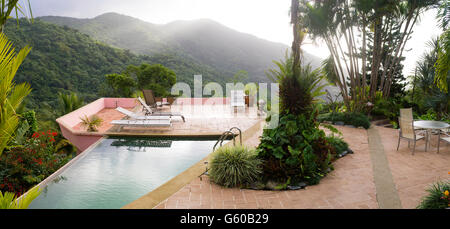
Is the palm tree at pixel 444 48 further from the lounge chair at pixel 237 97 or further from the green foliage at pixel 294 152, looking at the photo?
the lounge chair at pixel 237 97

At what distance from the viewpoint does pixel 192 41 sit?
109 feet

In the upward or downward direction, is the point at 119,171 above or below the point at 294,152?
below

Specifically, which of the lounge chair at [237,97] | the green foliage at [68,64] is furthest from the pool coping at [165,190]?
the green foliage at [68,64]

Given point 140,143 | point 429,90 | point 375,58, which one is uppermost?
point 375,58

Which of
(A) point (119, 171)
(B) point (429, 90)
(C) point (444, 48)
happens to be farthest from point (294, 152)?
(B) point (429, 90)

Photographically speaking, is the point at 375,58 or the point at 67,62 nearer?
the point at 375,58

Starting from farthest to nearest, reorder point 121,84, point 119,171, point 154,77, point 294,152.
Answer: point 154,77, point 121,84, point 119,171, point 294,152

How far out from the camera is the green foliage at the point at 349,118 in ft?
27.9

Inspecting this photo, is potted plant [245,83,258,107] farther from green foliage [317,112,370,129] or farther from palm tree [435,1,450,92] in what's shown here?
palm tree [435,1,450,92]

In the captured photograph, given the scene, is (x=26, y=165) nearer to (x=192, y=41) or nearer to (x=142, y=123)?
(x=142, y=123)

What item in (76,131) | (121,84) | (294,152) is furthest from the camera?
(121,84)

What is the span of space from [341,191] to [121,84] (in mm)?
14129

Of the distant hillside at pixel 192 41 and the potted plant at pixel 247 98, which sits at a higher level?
the distant hillside at pixel 192 41

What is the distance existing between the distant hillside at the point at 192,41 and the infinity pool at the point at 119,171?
2034 cm
